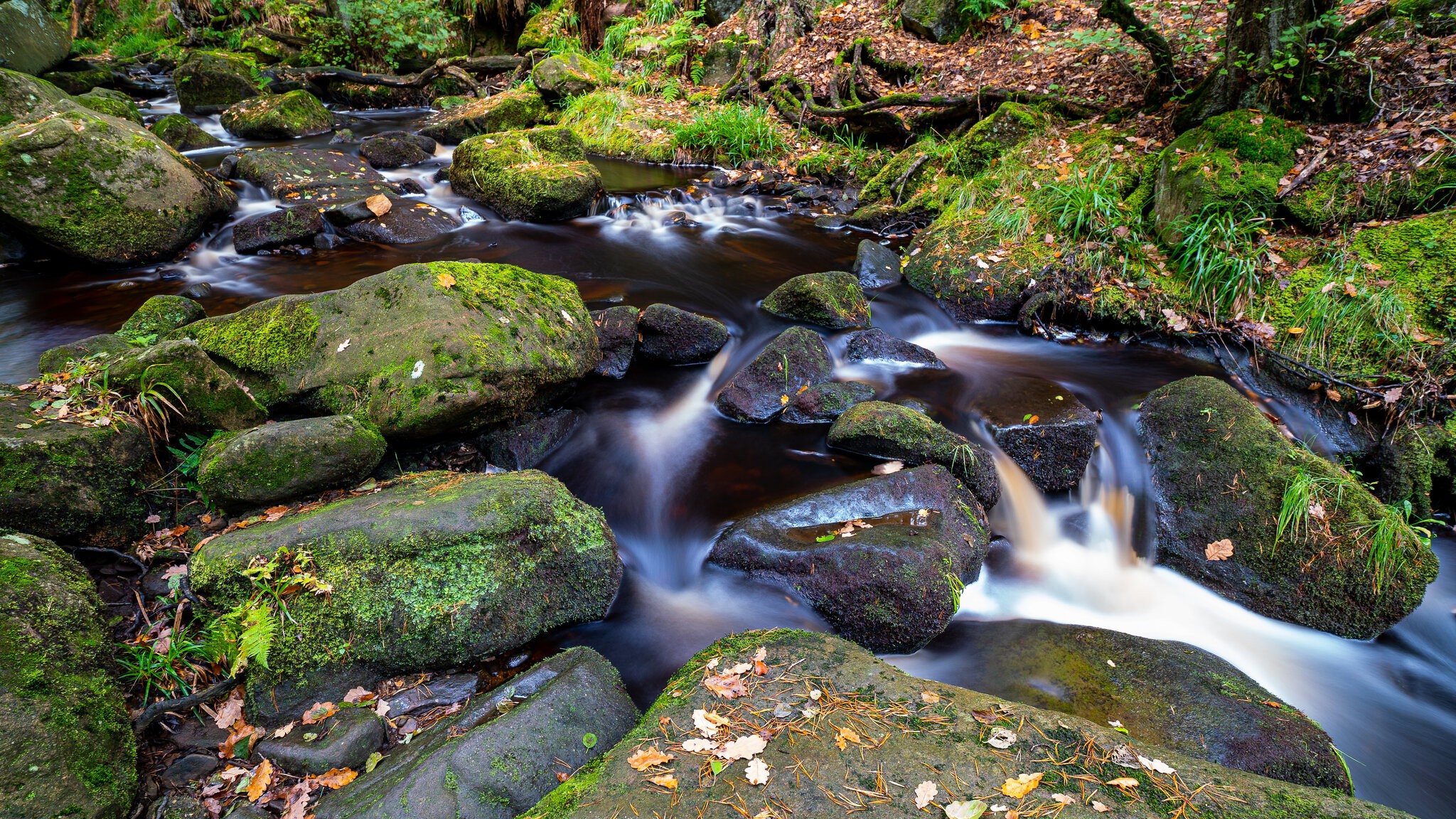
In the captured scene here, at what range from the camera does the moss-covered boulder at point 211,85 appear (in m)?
13.8

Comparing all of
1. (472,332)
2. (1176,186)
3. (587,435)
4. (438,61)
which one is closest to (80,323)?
(472,332)

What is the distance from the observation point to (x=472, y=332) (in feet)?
14.9

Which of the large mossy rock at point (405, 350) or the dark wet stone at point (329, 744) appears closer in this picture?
the dark wet stone at point (329, 744)

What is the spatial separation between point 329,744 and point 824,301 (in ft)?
18.2

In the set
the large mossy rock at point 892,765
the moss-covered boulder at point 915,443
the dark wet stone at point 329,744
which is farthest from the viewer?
the moss-covered boulder at point 915,443

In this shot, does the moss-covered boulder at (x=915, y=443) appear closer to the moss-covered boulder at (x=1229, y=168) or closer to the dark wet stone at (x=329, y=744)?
the dark wet stone at (x=329, y=744)

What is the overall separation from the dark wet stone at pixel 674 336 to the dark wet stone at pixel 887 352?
4.74ft

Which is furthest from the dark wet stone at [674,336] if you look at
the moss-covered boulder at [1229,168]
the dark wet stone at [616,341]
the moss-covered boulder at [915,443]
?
the moss-covered boulder at [1229,168]

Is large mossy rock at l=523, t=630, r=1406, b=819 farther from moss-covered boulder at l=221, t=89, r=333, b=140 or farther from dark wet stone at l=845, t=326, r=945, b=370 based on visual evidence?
moss-covered boulder at l=221, t=89, r=333, b=140

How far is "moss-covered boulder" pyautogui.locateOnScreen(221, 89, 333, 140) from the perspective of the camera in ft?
40.1

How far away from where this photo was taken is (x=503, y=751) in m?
2.54

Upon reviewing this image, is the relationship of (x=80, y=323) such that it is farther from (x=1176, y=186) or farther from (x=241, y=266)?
(x=1176, y=186)

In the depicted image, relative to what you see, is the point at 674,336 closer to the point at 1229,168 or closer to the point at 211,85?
the point at 1229,168

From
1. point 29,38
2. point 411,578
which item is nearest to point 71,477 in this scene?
point 411,578
